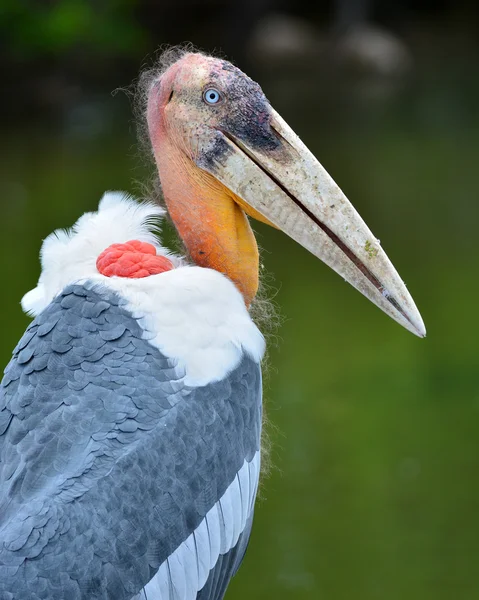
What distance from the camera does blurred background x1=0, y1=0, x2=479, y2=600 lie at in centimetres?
559

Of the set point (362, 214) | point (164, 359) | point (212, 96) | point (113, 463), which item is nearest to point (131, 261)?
point (164, 359)


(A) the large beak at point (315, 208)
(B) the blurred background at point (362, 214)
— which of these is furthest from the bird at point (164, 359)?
(B) the blurred background at point (362, 214)

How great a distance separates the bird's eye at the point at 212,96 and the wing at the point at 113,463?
62 centimetres

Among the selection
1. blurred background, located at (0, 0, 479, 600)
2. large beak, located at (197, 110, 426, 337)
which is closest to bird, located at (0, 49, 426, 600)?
large beak, located at (197, 110, 426, 337)

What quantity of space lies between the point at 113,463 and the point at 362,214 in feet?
26.0

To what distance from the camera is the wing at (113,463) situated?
8.06ft

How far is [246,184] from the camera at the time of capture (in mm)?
3074

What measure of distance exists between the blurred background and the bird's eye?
0.36m

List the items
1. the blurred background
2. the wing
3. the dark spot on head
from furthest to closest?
the blurred background < the dark spot on head < the wing

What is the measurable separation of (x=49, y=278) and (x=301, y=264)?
20.2 ft

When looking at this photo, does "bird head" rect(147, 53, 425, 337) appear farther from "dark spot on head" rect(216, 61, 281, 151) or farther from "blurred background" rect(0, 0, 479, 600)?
"blurred background" rect(0, 0, 479, 600)

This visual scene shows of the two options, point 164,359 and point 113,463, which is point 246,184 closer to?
point 164,359

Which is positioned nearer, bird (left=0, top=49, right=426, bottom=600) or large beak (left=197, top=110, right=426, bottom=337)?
bird (left=0, top=49, right=426, bottom=600)

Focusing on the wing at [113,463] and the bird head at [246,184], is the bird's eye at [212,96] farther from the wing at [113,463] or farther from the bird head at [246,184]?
the wing at [113,463]
